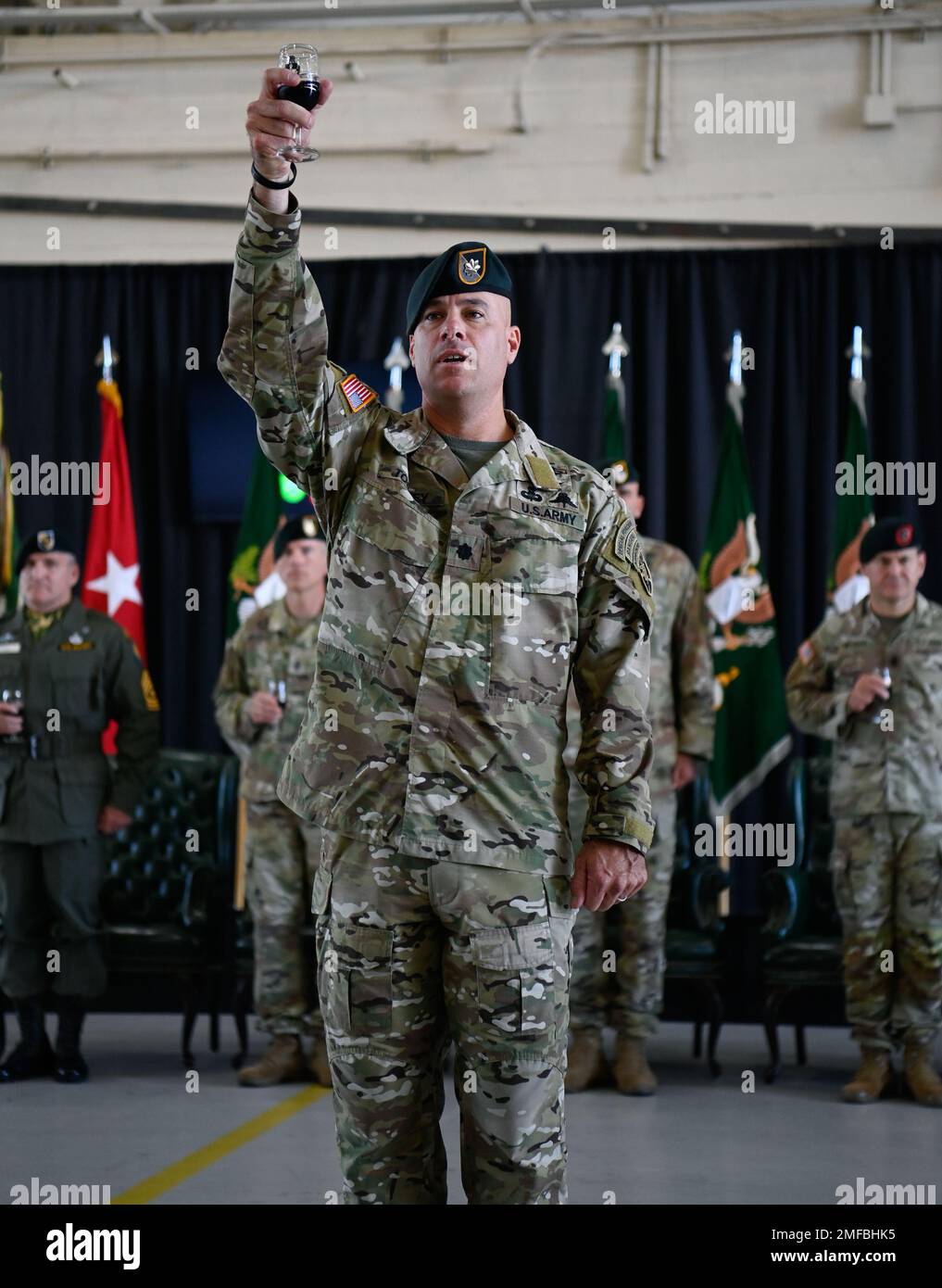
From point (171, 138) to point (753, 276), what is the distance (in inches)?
111

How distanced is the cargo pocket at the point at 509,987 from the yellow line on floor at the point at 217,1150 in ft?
5.42

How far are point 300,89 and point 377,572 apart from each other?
65 cm

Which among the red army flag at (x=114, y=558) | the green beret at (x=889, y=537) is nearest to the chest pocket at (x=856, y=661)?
the green beret at (x=889, y=537)

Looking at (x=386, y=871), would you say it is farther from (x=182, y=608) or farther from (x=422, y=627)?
(x=182, y=608)

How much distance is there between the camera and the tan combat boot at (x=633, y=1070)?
4.77 metres

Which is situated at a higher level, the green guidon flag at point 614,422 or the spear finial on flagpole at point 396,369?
the spear finial on flagpole at point 396,369

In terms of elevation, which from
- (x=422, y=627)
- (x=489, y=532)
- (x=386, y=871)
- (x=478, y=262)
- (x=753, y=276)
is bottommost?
(x=386, y=871)

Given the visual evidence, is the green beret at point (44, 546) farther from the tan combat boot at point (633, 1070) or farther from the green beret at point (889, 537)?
the green beret at point (889, 537)

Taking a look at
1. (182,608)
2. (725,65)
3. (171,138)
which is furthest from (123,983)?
(725,65)

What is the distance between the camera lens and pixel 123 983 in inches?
262

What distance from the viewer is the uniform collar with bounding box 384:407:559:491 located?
2.21 meters

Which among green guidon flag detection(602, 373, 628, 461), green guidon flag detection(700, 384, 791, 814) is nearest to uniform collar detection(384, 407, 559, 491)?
green guidon flag detection(700, 384, 791, 814)

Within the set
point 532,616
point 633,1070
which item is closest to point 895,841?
point 633,1070
